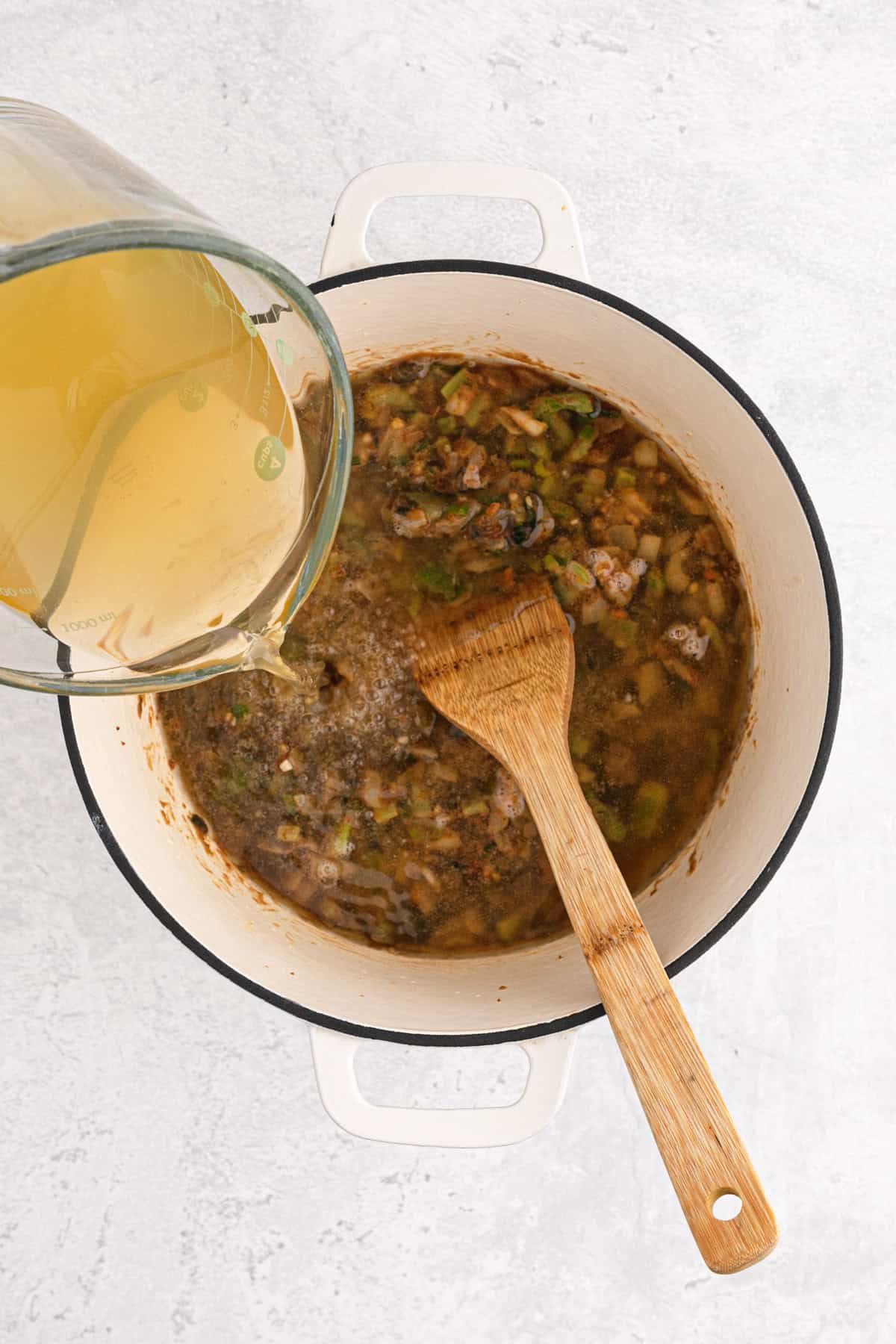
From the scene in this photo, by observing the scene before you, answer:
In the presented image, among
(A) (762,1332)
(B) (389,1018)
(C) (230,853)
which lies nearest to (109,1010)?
(C) (230,853)

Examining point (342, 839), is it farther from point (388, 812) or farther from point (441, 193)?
point (441, 193)

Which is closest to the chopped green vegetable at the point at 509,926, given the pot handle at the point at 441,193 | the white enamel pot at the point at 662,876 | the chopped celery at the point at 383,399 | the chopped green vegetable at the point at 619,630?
the white enamel pot at the point at 662,876

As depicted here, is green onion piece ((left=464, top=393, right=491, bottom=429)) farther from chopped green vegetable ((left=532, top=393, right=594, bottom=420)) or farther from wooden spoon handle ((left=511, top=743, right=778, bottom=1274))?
wooden spoon handle ((left=511, top=743, right=778, bottom=1274))

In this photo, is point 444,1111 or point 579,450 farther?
point 579,450

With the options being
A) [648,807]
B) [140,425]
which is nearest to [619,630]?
[648,807]

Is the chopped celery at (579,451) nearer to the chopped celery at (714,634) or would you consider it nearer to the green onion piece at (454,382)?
the green onion piece at (454,382)

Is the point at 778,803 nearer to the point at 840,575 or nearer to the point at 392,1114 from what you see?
the point at 840,575
